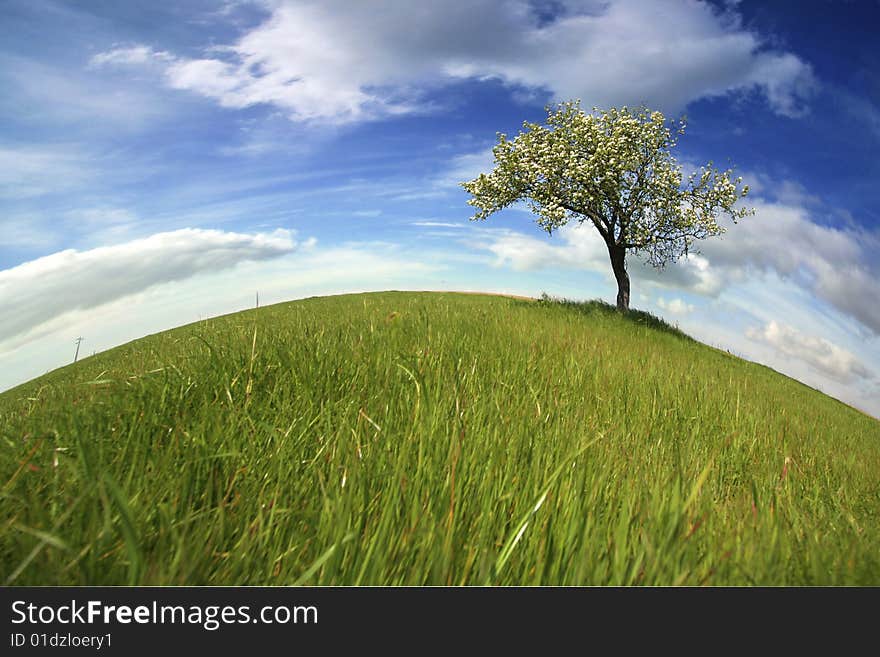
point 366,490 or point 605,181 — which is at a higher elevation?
point 605,181

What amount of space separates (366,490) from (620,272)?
3113 centimetres

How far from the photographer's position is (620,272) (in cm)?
3088

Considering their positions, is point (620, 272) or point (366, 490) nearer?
point (366, 490)

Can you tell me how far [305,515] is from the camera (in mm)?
2219

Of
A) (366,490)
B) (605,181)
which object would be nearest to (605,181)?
(605,181)

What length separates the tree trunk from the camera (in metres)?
30.8

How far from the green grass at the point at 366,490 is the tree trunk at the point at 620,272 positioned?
26.3 metres

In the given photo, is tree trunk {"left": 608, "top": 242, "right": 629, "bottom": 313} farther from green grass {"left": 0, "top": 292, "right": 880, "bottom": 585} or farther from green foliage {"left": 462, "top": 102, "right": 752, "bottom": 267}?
green grass {"left": 0, "top": 292, "right": 880, "bottom": 585}

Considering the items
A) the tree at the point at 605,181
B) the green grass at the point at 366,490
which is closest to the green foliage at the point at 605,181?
the tree at the point at 605,181

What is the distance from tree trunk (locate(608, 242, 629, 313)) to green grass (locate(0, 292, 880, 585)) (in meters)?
26.3

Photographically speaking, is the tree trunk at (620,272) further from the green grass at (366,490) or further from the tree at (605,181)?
the green grass at (366,490)

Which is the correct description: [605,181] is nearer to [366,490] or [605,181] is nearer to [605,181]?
[605,181]
